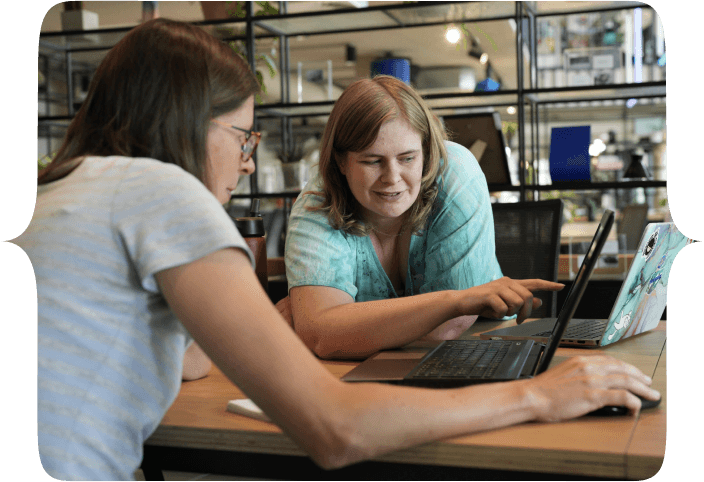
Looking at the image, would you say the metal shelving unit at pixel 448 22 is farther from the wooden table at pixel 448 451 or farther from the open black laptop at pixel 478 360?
the wooden table at pixel 448 451

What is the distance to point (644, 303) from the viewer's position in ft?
3.94

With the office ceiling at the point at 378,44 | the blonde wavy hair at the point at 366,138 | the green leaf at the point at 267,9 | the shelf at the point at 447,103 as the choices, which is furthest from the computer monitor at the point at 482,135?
the office ceiling at the point at 378,44

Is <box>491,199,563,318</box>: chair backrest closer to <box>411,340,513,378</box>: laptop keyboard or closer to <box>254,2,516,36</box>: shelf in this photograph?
<box>411,340,513,378</box>: laptop keyboard

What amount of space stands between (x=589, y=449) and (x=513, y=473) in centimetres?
8

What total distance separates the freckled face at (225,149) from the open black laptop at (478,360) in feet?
1.10

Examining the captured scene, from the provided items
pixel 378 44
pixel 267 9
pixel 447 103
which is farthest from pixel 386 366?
pixel 378 44

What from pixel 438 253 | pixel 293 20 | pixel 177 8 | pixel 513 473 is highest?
pixel 177 8

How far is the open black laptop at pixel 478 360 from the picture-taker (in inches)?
32.7

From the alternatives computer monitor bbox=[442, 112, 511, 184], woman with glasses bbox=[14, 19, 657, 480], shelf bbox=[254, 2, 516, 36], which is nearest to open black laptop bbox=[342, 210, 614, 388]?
woman with glasses bbox=[14, 19, 657, 480]

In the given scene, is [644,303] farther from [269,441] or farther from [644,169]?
[644,169]

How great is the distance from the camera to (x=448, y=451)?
69cm

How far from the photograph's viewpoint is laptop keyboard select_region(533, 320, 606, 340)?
1217 mm

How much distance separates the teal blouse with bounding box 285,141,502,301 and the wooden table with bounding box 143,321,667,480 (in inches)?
20.3

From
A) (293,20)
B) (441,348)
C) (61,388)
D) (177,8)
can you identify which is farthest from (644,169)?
(177,8)
